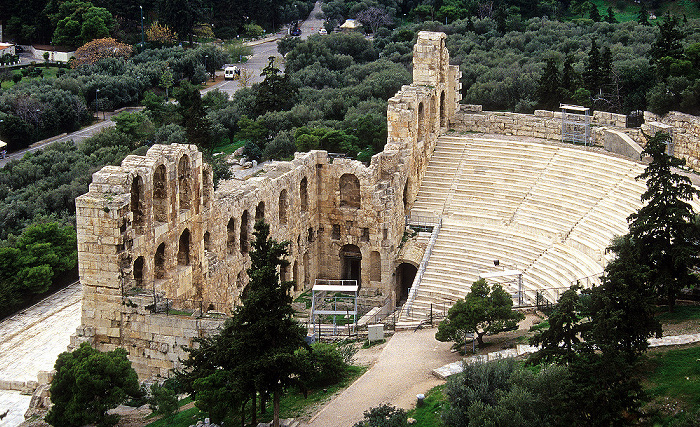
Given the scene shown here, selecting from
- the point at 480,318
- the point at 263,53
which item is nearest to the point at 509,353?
the point at 480,318

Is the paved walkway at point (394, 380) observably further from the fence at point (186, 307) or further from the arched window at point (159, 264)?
the arched window at point (159, 264)

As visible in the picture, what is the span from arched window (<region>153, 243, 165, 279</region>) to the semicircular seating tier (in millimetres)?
12963

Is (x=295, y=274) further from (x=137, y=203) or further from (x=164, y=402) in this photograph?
(x=164, y=402)

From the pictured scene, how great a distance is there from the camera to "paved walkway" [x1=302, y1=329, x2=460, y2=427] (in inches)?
1452

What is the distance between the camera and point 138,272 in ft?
147

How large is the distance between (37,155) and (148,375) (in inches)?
1552

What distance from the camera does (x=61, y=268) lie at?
59688 mm

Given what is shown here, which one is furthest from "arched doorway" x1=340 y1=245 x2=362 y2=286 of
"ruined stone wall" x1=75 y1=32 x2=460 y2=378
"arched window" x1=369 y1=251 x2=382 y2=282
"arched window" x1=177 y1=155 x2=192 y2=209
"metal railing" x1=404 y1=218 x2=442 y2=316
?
"arched window" x1=177 y1=155 x2=192 y2=209

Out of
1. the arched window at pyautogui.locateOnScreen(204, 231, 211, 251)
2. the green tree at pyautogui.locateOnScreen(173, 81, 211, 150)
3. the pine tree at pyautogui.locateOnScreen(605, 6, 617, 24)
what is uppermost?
the pine tree at pyautogui.locateOnScreen(605, 6, 617, 24)

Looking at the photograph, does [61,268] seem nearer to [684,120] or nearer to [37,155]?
[37,155]

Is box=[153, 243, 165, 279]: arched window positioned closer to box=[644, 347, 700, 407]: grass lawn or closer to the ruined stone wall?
the ruined stone wall

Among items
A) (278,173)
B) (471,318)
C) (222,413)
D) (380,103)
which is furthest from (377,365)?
(380,103)

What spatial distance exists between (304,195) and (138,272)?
49.4 ft

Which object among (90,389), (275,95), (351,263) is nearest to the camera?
(90,389)
